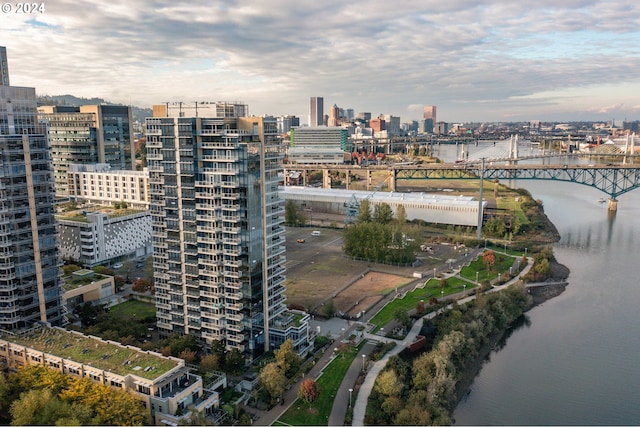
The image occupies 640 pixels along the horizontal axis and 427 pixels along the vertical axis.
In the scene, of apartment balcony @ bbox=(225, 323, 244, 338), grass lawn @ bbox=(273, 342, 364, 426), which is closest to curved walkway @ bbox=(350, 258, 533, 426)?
grass lawn @ bbox=(273, 342, 364, 426)

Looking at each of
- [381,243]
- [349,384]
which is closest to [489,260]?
[381,243]

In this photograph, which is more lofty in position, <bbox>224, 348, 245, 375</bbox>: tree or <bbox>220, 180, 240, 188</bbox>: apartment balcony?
<bbox>220, 180, 240, 188</bbox>: apartment balcony

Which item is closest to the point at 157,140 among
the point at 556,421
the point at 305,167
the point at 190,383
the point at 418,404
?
the point at 190,383

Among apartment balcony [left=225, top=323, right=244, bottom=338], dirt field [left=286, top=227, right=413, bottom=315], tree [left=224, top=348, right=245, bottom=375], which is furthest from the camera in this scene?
dirt field [left=286, top=227, right=413, bottom=315]

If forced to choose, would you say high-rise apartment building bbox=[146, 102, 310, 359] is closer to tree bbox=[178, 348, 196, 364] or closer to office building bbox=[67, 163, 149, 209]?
tree bbox=[178, 348, 196, 364]

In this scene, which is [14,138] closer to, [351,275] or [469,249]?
[351,275]

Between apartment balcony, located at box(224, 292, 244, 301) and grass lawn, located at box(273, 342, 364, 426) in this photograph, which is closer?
grass lawn, located at box(273, 342, 364, 426)

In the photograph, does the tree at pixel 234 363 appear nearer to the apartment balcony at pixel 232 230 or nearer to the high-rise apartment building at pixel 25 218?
the apartment balcony at pixel 232 230
